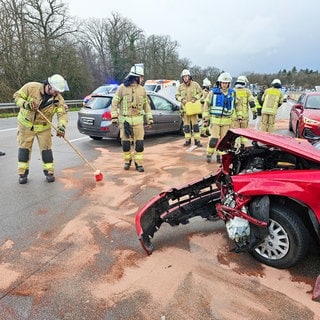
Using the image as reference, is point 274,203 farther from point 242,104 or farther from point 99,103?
point 99,103

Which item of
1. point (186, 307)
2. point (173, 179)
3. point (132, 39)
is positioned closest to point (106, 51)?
point (132, 39)

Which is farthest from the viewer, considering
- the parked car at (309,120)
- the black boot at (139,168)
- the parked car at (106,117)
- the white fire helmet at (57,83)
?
the parked car at (106,117)

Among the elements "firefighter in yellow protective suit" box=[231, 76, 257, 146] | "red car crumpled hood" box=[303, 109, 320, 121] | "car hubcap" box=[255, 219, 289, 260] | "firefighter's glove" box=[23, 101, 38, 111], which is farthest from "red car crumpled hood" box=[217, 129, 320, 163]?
"red car crumpled hood" box=[303, 109, 320, 121]

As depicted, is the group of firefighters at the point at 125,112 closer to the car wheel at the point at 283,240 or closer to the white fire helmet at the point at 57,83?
the white fire helmet at the point at 57,83

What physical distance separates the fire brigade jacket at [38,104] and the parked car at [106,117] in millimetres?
3131

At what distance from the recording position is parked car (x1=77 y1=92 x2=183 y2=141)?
879cm

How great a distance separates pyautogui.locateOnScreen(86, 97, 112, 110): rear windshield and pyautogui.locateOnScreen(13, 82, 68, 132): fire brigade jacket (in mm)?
3352

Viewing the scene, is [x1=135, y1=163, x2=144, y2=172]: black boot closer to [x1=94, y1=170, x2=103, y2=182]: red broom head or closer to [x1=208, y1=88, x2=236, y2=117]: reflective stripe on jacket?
[x1=94, y1=170, x2=103, y2=182]: red broom head

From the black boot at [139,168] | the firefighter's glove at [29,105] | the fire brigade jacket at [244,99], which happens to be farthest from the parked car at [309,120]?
the firefighter's glove at [29,105]

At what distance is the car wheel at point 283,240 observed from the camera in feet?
8.92

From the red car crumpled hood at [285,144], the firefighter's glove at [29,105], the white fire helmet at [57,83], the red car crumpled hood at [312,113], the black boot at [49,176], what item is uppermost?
the white fire helmet at [57,83]

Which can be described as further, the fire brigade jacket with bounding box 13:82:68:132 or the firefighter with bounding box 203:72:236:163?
the firefighter with bounding box 203:72:236:163

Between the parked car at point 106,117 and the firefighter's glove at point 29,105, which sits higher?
the firefighter's glove at point 29,105

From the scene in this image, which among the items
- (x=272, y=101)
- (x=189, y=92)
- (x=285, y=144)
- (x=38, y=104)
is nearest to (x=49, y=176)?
(x=38, y=104)
